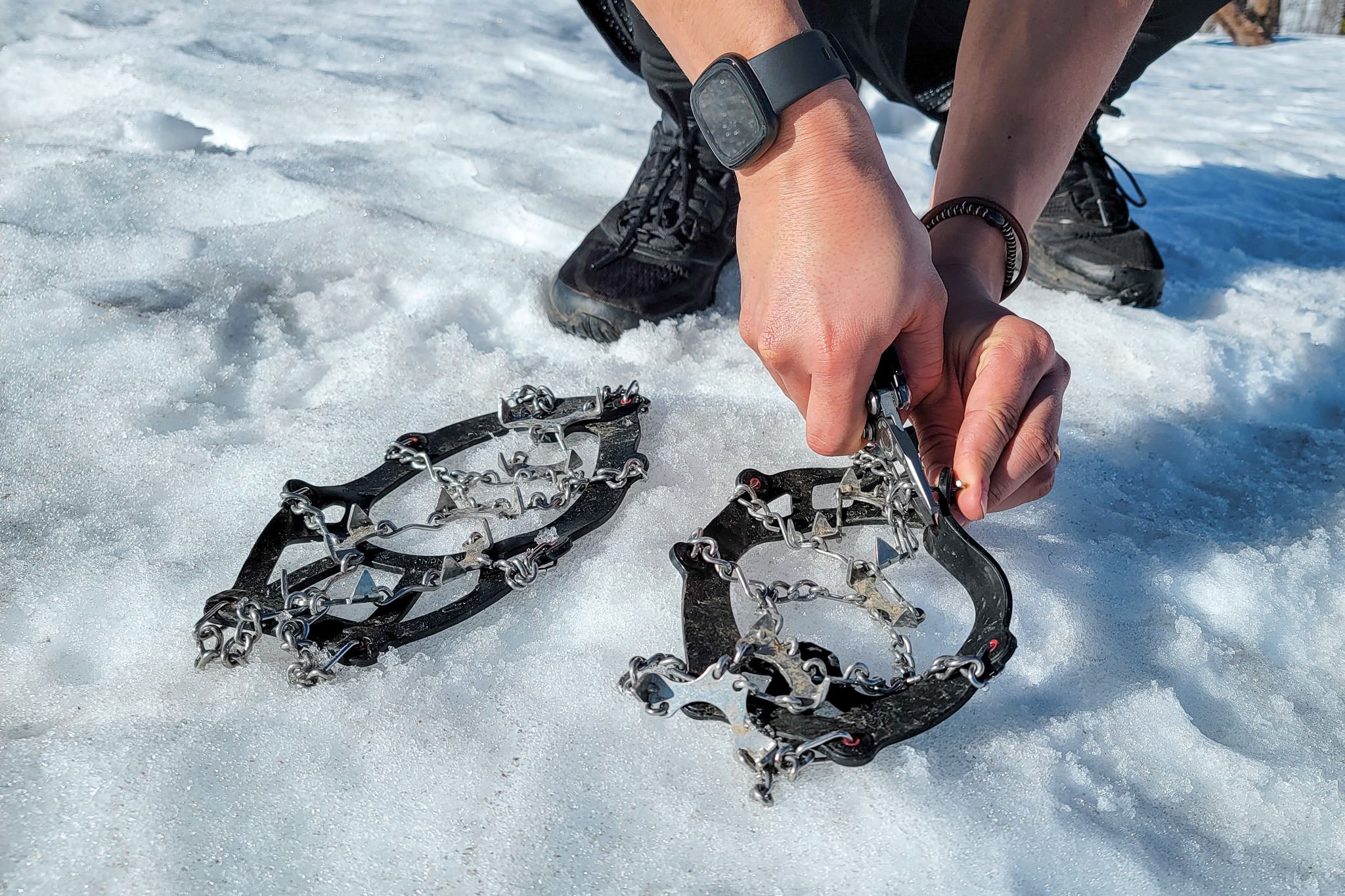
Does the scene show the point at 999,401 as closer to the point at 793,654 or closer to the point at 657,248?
the point at 793,654

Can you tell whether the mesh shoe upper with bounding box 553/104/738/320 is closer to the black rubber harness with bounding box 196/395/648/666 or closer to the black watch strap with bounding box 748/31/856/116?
the black rubber harness with bounding box 196/395/648/666

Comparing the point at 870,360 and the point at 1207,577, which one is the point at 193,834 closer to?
the point at 870,360

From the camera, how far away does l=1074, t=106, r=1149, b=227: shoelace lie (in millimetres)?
2547

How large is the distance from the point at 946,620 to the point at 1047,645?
14 centimetres

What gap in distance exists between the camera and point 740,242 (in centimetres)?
137

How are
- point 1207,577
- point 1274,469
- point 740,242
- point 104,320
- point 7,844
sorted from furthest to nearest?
point 104,320 → point 1274,469 → point 1207,577 → point 740,242 → point 7,844

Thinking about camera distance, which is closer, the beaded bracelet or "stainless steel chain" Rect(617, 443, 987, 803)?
"stainless steel chain" Rect(617, 443, 987, 803)

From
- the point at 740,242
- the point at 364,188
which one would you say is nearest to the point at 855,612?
the point at 740,242

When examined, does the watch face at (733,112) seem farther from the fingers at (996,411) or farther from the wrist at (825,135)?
the fingers at (996,411)

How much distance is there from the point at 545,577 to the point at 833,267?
659 millimetres

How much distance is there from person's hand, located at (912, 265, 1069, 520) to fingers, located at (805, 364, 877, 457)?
0.45ft

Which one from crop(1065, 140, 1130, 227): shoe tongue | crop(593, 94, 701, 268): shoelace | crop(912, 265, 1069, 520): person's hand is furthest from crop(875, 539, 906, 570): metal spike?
crop(1065, 140, 1130, 227): shoe tongue

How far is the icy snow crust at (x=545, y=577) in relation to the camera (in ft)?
3.64

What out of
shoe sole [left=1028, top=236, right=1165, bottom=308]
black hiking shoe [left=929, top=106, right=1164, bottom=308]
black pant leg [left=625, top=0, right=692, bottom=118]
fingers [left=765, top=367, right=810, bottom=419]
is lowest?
shoe sole [left=1028, top=236, right=1165, bottom=308]
